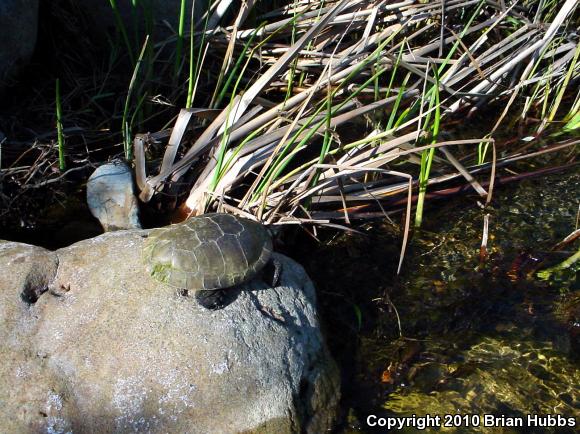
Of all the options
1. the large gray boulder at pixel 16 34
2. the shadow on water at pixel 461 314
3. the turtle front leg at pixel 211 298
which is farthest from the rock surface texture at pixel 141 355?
the large gray boulder at pixel 16 34

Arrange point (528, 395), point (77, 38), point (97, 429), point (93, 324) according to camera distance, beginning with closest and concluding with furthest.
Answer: point (97, 429) < point (93, 324) < point (528, 395) < point (77, 38)

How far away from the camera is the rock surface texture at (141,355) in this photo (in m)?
2.58

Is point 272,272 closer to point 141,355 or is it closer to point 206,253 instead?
point 206,253

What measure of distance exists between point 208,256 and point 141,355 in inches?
20.3

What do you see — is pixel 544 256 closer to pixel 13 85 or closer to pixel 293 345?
pixel 293 345

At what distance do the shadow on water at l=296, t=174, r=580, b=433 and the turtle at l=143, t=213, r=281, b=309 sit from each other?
2.22ft

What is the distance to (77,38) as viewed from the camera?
14.7 feet

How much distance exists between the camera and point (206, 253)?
9.34 ft

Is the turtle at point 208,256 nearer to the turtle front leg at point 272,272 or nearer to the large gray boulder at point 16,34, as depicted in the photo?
the turtle front leg at point 272,272

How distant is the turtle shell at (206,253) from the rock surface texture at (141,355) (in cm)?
10

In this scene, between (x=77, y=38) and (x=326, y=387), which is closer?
(x=326, y=387)

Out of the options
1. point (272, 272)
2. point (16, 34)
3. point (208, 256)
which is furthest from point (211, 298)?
point (16, 34)

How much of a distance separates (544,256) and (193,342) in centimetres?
219

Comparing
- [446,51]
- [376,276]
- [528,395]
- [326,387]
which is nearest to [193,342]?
[326,387]
